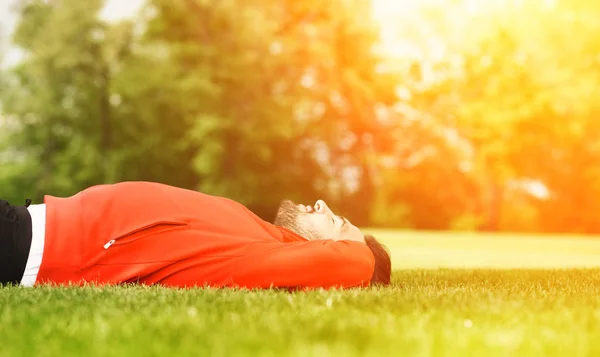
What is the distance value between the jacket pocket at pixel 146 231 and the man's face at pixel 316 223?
81cm

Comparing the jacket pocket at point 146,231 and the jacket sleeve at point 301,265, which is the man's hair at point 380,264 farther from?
the jacket pocket at point 146,231

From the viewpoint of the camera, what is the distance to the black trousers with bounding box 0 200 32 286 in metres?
4.20

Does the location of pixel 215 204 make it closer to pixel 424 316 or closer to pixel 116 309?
pixel 116 309

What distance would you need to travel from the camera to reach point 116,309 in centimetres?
355

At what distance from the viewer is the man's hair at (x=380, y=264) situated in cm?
490

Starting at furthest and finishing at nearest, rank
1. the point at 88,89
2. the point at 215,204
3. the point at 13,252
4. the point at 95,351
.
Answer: the point at 88,89 < the point at 215,204 < the point at 13,252 < the point at 95,351

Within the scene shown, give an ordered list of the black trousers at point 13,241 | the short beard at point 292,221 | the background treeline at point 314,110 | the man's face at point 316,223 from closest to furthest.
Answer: the black trousers at point 13,241, the man's face at point 316,223, the short beard at point 292,221, the background treeline at point 314,110

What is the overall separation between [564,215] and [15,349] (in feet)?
123

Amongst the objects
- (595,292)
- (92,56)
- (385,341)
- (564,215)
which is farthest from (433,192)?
(385,341)

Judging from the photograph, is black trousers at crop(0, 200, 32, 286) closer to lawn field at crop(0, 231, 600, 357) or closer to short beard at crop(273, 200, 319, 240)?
lawn field at crop(0, 231, 600, 357)

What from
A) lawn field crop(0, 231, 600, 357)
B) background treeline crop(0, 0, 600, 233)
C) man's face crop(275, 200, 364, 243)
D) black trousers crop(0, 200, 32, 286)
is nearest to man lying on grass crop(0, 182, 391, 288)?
black trousers crop(0, 200, 32, 286)

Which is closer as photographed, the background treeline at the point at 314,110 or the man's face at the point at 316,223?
the man's face at the point at 316,223

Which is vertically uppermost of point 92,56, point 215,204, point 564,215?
point 92,56

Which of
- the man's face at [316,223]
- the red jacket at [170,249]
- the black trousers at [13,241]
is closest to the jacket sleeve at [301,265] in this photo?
the red jacket at [170,249]
